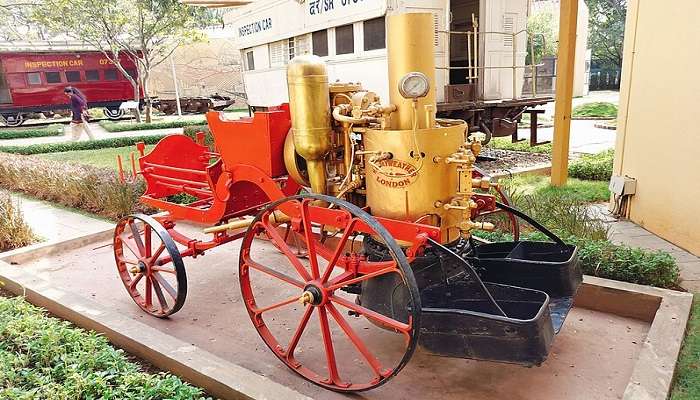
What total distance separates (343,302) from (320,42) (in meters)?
7.99

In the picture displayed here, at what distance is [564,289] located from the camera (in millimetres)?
3254

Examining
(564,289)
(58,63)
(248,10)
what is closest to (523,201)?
(564,289)

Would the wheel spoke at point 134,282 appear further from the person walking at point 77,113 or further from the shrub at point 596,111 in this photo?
the shrub at point 596,111

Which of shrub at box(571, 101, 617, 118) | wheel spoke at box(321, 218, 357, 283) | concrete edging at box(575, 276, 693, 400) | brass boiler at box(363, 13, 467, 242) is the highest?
brass boiler at box(363, 13, 467, 242)

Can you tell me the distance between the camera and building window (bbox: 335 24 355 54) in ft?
29.4

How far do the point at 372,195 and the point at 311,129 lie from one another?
21.8 inches

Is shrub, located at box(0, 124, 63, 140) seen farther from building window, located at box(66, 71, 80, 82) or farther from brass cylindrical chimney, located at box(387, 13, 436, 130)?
brass cylindrical chimney, located at box(387, 13, 436, 130)

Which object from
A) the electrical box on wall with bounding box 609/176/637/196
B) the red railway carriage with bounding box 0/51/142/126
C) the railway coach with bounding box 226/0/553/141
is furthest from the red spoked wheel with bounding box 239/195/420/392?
the red railway carriage with bounding box 0/51/142/126

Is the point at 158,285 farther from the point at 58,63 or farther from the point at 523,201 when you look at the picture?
the point at 58,63

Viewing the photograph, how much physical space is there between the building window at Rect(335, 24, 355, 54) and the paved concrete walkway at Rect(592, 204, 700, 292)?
480 centimetres

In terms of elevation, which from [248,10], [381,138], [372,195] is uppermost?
[248,10]

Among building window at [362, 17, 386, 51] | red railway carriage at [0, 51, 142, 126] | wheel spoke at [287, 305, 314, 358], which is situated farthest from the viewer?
red railway carriage at [0, 51, 142, 126]

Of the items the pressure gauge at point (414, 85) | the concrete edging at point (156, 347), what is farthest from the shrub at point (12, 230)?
the pressure gauge at point (414, 85)

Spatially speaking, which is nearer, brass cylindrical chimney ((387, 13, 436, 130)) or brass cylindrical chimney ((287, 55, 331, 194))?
brass cylindrical chimney ((387, 13, 436, 130))
